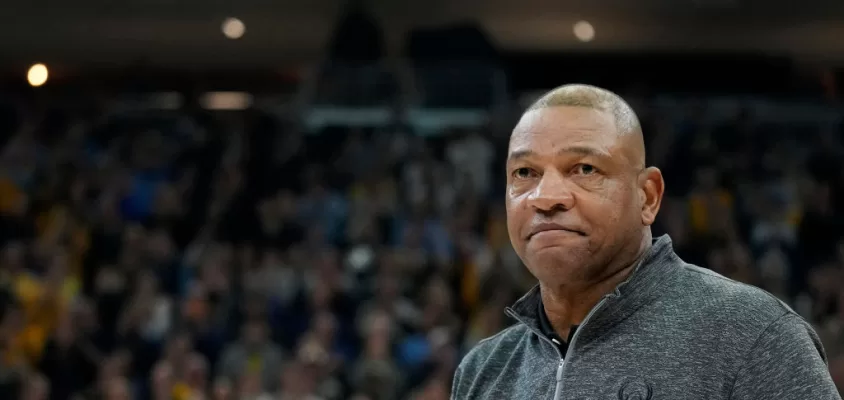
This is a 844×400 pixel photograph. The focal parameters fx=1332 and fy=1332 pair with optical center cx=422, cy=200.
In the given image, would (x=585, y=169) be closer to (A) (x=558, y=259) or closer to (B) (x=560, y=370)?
(A) (x=558, y=259)

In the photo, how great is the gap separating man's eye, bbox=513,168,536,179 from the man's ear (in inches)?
6.6

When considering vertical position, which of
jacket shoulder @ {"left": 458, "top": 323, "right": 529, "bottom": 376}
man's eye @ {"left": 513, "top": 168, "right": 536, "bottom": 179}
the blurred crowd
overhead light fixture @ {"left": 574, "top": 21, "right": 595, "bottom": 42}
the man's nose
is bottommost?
jacket shoulder @ {"left": 458, "top": 323, "right": 529, "bottom": 376}

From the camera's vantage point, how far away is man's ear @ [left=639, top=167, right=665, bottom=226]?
2.00m

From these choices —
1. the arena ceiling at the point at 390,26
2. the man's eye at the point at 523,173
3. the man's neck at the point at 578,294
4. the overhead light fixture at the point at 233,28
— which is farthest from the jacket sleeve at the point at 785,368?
the overhead light fixture at the point at 233,28

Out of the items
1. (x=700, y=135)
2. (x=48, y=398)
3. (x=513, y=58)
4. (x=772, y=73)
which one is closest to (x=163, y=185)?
(x=48, y=398)

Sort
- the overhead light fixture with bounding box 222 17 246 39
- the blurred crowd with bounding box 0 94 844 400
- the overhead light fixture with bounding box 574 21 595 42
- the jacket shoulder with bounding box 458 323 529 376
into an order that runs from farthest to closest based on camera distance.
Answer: the overhead light fixture with bounding box 574 21 595 42 < the overhead light fixture with bounding box 222 17 246 39 < the blurred crowd with bounding box 0 94 844 400 < the jacket shoulder with bounding box 458 323 529 376

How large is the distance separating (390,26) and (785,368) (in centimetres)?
1198

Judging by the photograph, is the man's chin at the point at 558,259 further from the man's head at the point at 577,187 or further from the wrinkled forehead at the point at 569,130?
the wrinkled forehead at the point at 569,130

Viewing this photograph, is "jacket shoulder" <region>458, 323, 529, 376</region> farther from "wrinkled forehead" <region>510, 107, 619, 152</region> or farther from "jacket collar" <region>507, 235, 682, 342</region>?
"wrinkled forehead" <region>510, 107, 619, 152</region>

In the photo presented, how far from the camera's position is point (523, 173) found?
1986 mm

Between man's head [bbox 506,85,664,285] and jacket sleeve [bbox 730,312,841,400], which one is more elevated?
man's head [bbox 506,85,664,285]

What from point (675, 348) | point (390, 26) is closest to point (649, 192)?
point (675, 348)

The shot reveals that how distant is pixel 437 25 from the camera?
13789 millimetres

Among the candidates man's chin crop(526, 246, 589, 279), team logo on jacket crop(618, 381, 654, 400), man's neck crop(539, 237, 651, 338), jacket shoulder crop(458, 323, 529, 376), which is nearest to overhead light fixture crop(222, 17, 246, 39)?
jacket shoulder crop(458, 323, 529, 376)
